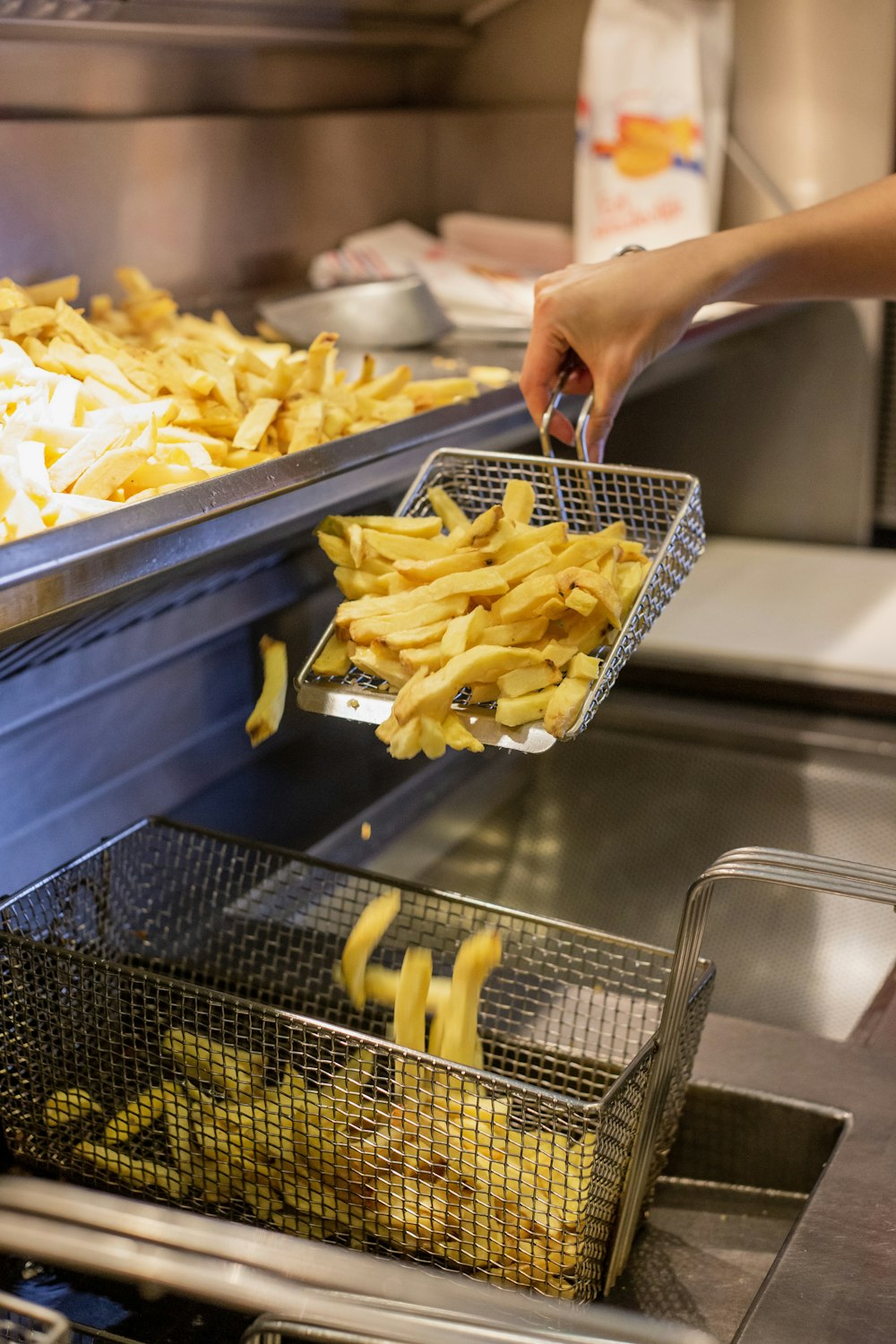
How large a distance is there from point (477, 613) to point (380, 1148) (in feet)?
1.46

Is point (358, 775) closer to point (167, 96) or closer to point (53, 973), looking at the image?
point (53, 973)

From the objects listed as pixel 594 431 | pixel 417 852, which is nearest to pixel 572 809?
pixel 417 852

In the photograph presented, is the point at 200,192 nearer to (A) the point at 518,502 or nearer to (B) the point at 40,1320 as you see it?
(A) the point at 518,502

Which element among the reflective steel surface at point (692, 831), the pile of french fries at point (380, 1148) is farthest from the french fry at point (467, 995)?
the reflective steel surface at point (692, 831)

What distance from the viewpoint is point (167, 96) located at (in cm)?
253

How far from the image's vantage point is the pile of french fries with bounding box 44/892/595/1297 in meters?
1.08

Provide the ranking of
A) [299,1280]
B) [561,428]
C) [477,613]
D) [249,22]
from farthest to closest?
[249,22], [561,428], [477,613], [299,1280]

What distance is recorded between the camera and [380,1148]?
1113 mm

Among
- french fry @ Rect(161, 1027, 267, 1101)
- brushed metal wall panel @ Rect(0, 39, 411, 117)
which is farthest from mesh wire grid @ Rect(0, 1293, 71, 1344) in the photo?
brushed metal wall panel @ Rect(0, 39, 411, 117)

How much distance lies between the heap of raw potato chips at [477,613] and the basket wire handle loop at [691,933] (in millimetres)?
171

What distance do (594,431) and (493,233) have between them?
1.85 metres

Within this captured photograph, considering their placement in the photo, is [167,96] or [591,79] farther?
[591,79]

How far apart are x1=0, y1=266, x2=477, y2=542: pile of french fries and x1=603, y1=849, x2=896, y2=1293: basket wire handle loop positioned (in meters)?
0.59

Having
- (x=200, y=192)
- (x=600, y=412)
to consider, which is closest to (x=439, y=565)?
(x=600, y=412)
